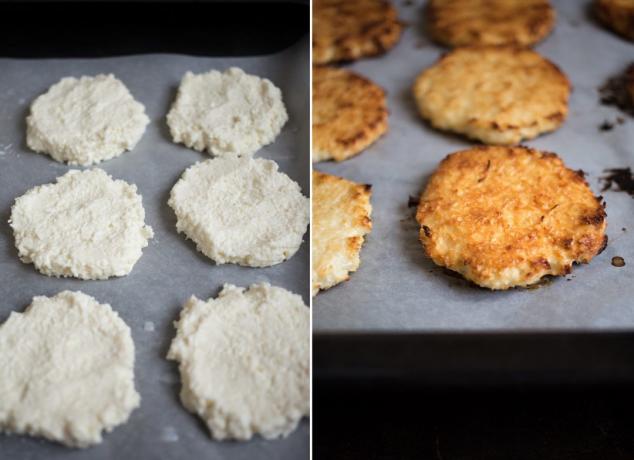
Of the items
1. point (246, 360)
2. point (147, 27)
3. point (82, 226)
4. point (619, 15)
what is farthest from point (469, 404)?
point (619, 15)

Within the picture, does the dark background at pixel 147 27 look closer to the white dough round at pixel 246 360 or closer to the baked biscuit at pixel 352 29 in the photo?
the baked biscuit at pixel 352 29

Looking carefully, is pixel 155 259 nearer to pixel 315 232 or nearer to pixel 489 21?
pixel 315 232

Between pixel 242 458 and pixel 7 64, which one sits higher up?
pixel 7 64

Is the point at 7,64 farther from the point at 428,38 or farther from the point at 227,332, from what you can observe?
the point at 428,38

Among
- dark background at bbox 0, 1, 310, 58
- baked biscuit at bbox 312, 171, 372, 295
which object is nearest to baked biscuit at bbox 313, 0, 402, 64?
dark background at bbox 0, 1, 310, 58

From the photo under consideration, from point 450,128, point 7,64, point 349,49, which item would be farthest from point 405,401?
point 7,64
